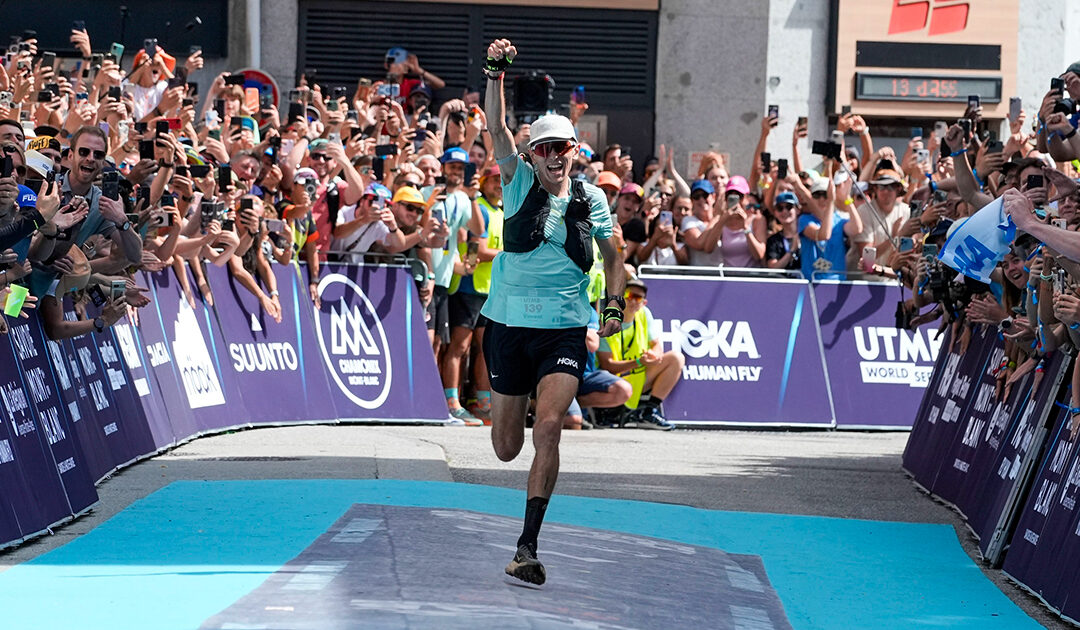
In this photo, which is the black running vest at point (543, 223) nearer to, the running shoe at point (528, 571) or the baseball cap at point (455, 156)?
the running shoe at point (528, 571)

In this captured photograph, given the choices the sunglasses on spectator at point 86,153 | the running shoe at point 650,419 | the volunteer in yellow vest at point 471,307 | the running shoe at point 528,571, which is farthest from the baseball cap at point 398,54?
the running shoe at point 528,571

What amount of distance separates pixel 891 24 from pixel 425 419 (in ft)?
42.8

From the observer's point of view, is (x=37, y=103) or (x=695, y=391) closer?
(x=37, y=103)

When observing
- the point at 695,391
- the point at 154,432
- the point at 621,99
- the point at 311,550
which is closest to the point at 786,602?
the point at 311,550

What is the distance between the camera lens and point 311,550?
859cm

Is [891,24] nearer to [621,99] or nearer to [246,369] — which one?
[621,99]

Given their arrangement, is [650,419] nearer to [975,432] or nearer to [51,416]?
[975,432]

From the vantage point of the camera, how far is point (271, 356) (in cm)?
1600

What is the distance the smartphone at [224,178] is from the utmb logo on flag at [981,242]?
616 cm

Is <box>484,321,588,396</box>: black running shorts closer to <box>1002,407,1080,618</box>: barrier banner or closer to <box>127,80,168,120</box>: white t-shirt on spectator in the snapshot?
<box>1002,407,1080,618</box>: barrier banner

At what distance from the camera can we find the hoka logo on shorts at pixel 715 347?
1816cm

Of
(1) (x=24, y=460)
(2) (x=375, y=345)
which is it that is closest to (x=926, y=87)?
(2) (x=375, y=345)

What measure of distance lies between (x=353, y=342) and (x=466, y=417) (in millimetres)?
1411

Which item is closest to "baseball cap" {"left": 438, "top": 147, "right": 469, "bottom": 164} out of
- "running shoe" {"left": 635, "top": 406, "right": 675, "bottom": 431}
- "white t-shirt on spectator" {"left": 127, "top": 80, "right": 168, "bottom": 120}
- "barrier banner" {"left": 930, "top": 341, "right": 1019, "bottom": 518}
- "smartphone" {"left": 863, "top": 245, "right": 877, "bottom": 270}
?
"white t-shirt on spectator" {"left": 127, "top": 80, "right": 168, "bottom": 120}
